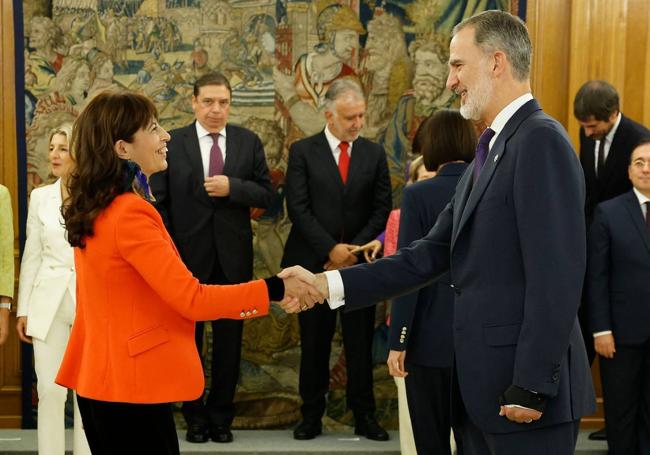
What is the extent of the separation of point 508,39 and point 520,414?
1.11m

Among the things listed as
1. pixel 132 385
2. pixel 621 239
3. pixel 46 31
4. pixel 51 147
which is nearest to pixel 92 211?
pixel 132 385

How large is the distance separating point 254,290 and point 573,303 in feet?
3.31

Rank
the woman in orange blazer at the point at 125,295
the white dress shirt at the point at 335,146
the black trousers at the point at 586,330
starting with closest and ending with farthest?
the woman in orange blazer at the point at 125,295 → the black trousers at the point at 586,330 → the white dress shirt at the point at 335,146

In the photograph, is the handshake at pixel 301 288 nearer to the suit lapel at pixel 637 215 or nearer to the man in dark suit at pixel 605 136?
the suit lapel at pixel 637 215

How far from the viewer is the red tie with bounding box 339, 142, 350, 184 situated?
242 inches

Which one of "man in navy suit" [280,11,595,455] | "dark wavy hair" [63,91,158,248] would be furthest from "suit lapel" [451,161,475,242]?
"dark wavy hair" [63,91,158,248]

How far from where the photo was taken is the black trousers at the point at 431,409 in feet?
13.6

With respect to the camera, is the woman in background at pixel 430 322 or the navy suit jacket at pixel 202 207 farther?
the navy suit jacket at pixel 202 207

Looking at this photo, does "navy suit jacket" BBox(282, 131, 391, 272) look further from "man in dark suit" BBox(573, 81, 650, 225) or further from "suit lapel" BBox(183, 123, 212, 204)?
"man in dark suit" BBox(573, 81, 650, 225)

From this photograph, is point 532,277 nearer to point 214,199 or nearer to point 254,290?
point 254,290

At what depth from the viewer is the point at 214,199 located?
5910mm

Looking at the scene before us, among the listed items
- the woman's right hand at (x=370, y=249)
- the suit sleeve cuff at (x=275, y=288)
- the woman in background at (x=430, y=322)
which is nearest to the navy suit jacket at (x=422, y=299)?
the woman in background at (x=430, y=322)

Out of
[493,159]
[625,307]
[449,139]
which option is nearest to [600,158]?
[625,307]

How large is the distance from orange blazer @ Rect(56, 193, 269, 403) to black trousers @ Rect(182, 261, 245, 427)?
2.90 meters
